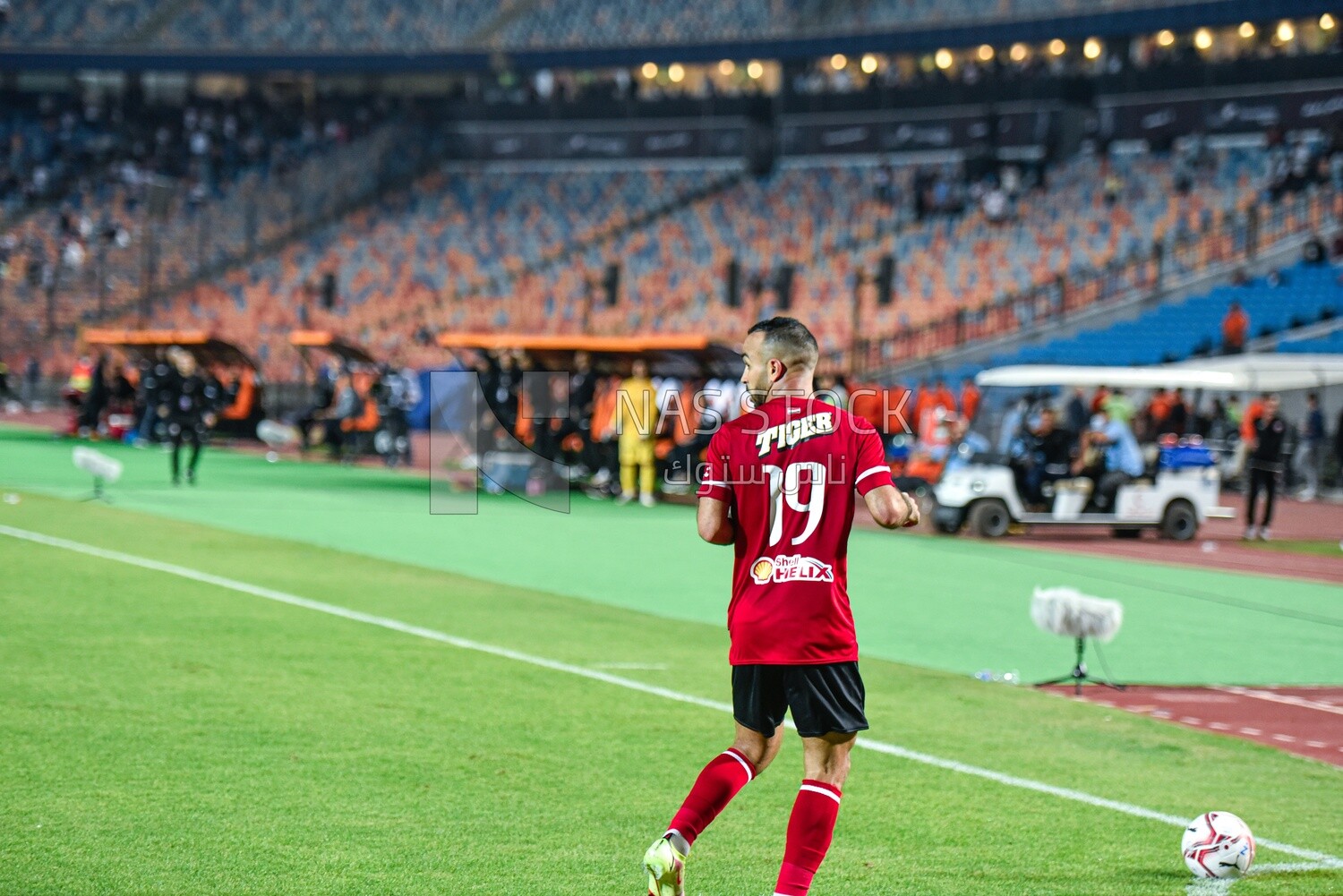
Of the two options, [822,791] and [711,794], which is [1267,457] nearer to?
[822,791]

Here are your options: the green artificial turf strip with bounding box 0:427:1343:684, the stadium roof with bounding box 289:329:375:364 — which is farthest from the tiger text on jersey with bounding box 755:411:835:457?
the stadium roof with bounding box 289:329:375:364

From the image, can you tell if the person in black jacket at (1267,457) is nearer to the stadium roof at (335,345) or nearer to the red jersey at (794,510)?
the stadium roof at (335,345)

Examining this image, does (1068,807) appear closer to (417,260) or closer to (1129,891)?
(1129,891)

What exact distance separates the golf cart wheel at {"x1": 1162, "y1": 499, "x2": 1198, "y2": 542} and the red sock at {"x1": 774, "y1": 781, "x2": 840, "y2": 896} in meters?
18.5

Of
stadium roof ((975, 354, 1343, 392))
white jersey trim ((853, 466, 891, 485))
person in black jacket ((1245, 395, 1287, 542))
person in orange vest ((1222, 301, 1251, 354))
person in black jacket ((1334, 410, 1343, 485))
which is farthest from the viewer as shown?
person in orange vest ((1222, 301, 1251, 354))

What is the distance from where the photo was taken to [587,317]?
4094cm

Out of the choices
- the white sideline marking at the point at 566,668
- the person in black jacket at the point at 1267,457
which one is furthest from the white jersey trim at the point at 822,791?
the person in black jacket at the point at 1267,457

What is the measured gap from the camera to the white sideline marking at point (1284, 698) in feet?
36.7

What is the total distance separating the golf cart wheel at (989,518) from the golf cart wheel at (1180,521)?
2.37 m

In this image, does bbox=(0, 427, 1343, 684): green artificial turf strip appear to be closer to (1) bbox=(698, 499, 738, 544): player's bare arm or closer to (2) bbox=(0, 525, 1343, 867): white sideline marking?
(2) bbox=(0, 525, 1343, 867): white sideline marking

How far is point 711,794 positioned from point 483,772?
2.72m

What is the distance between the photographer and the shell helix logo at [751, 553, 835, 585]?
555cm

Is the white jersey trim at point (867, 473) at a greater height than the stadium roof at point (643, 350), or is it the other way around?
the stadium roof at point (643, 350)

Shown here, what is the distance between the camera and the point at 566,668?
1124cm
